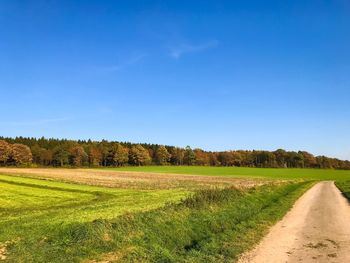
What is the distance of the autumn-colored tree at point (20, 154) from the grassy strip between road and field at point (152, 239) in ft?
566

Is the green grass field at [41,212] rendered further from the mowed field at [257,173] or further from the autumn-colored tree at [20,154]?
the autumn-colored tree at [20,154]

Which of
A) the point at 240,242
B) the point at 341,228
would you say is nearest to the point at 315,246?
the point at 240,242

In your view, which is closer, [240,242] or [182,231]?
[240,242]

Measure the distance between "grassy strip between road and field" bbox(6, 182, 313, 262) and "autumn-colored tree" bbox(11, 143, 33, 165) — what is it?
173m

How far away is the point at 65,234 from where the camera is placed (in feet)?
57.5

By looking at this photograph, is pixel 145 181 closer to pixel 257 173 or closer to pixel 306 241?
pixel 306 241

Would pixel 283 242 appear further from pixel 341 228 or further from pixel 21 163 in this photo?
pixel 21 163

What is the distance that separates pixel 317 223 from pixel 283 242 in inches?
282

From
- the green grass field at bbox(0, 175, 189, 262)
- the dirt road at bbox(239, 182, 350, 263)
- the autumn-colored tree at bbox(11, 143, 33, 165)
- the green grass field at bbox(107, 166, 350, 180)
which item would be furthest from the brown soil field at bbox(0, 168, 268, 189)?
the autumn-colored tree at bbox(11, 143, 33, 165)

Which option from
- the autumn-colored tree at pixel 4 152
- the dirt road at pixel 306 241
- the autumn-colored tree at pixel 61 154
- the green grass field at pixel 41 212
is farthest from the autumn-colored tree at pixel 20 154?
the dirt road at pixel 306 241

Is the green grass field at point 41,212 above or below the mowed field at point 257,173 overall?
below

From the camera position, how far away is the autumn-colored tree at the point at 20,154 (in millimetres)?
182375

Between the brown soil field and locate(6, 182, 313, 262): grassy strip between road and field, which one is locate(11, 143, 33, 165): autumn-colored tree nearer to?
the brown soil field

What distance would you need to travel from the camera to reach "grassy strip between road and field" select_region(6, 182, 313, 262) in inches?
577
